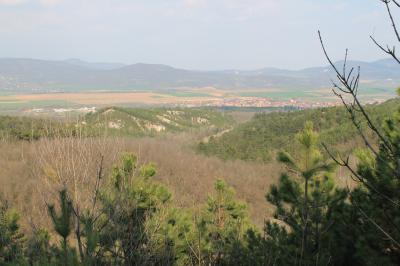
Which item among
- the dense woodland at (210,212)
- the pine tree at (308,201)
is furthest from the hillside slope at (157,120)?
the pine tree at (308,201)

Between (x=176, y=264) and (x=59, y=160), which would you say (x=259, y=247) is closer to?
(x=176, y=264)

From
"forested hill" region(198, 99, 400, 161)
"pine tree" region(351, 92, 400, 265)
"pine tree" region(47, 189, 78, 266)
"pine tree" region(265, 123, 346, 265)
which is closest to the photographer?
"pine tree" region(47, 189, 78, 266)

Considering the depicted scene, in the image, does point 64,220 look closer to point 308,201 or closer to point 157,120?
point 308,201

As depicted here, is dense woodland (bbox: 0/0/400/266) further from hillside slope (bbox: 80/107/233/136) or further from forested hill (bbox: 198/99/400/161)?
hillside slope (bbox: 80/107/233/136)

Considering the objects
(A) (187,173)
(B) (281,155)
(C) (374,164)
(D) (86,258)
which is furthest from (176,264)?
(A) (187,173)

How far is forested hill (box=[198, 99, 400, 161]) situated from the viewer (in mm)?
54250

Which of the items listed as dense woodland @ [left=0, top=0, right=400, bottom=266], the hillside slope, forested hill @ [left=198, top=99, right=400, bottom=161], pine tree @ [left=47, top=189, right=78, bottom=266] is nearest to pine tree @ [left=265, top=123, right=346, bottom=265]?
dense woodland @ [left=0, top=0, right=400, bottom=266]

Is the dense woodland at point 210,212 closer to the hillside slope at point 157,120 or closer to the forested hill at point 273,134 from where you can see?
the forested hill at point 273,134

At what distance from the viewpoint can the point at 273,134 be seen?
63688 millimetres

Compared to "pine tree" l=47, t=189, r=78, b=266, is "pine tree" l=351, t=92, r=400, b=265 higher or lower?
lower

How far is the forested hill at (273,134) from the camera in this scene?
5425 centimetres

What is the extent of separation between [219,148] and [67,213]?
59708mm

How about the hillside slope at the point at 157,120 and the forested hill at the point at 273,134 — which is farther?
the hillside slope at the point at 157,120

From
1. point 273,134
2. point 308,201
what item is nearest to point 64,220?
point 308,201
